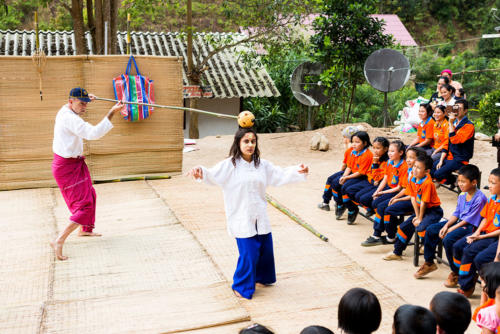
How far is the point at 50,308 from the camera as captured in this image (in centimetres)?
436

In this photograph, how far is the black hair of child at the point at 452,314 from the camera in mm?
2770

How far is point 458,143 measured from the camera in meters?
7.40

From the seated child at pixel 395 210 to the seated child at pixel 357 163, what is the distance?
802mm

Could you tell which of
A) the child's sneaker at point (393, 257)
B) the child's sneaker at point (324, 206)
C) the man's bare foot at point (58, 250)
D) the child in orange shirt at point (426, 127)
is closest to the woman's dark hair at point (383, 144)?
the child's sneaker at point (324, 206)

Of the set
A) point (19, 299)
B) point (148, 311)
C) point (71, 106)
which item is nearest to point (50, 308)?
point (19, 299)

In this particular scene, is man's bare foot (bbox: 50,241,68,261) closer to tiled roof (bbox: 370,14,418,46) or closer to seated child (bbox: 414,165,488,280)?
seated child (bbox: 414,165,488,280)

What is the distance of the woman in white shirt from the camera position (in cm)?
461

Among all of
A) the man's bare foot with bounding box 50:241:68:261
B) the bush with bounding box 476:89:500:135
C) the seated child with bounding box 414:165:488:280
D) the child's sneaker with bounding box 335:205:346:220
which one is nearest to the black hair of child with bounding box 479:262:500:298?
the seated child with bounding box 414:165:488:280

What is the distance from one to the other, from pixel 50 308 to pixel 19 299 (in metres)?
0.43

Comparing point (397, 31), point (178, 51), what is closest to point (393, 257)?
point (178, 51)

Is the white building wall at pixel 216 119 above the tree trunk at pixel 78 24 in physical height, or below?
below

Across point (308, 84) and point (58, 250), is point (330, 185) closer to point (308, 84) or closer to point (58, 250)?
point (58, 250)

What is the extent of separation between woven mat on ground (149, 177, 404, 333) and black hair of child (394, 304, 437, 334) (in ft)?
4.93

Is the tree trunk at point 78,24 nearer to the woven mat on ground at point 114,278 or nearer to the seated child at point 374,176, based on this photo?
the woven mat on ground at point 114,278
